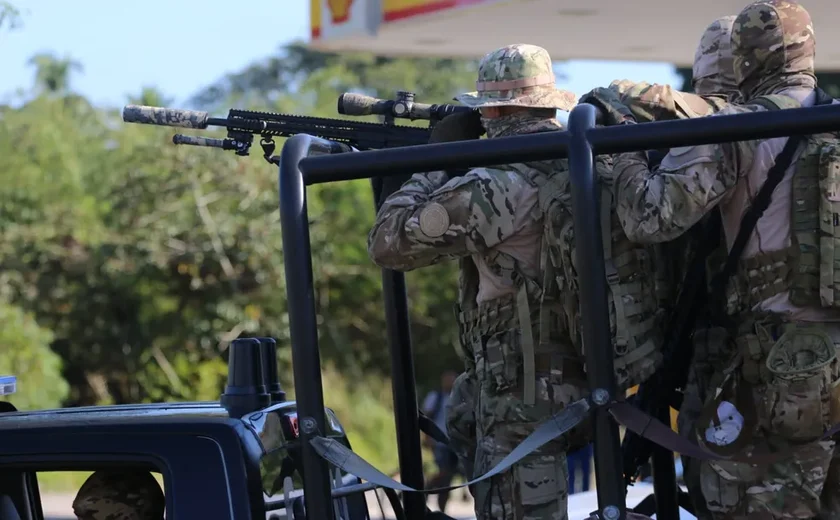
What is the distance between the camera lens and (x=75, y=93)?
24250 mm

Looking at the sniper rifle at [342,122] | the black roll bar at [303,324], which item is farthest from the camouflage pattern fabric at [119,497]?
the sniper rifle at [342,122]

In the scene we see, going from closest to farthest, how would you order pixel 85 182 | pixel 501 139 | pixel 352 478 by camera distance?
pixel 501 139
pixel 352 478
pixel 85 182

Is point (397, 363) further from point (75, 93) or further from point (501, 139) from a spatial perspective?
point (75, 93)

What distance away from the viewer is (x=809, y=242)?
2.71 meters

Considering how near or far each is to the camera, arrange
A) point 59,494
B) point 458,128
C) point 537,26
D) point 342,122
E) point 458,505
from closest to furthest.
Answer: point 458,128 < point 342,122 < point 59,494 < point 458,505 < point 537,26

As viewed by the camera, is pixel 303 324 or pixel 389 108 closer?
pixel 303 324

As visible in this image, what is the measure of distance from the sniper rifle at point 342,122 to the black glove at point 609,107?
784mm

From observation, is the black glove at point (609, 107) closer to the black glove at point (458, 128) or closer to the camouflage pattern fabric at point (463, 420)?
the black glove at point (458, 128)

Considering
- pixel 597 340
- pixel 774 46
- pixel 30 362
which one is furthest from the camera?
pixel 30 362

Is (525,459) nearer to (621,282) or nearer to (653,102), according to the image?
(621,282)

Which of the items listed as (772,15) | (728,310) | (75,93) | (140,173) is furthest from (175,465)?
(75,93)

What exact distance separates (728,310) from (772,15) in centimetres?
70

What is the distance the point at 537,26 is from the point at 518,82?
378 inches

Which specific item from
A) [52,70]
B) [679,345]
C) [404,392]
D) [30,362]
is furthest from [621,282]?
[52,70]
